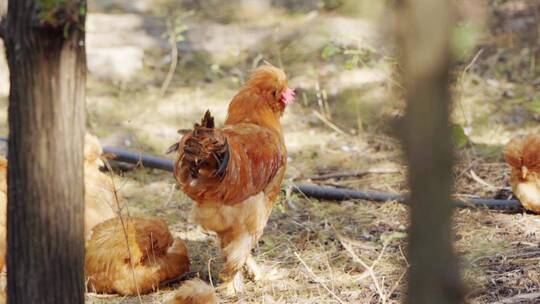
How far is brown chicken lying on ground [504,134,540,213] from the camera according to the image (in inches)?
246

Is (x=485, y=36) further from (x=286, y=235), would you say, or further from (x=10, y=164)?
(x=10, y=164)

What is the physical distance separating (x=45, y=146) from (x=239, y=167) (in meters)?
1.82

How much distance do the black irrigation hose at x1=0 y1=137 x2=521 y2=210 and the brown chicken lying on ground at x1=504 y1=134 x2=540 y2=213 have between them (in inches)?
9.0

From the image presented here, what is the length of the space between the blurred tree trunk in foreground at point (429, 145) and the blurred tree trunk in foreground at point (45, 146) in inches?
64.6

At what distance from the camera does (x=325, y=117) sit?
9.02 meters

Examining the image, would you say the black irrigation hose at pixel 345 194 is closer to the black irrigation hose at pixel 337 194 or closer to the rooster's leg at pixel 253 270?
the black irrigation hose at pixel 337 194

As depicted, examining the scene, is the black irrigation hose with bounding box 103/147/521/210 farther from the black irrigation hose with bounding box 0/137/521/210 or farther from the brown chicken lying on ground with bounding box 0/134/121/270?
the brown chicken lying on ground with bounding box 0/134/121/270

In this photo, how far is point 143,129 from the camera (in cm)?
880

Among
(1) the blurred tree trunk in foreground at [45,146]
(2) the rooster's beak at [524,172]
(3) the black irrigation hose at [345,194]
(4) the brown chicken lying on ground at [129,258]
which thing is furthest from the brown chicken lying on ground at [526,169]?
(1) the blurred tree trunk in foreground at [45,146]

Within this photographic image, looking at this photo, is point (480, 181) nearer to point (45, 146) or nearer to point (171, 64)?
point (171, 64)

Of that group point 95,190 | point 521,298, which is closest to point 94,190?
point 95,190

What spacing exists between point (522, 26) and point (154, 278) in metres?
7.13

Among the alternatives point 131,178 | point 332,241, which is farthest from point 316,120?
point 332,241

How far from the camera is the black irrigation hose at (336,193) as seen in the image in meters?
6.59
